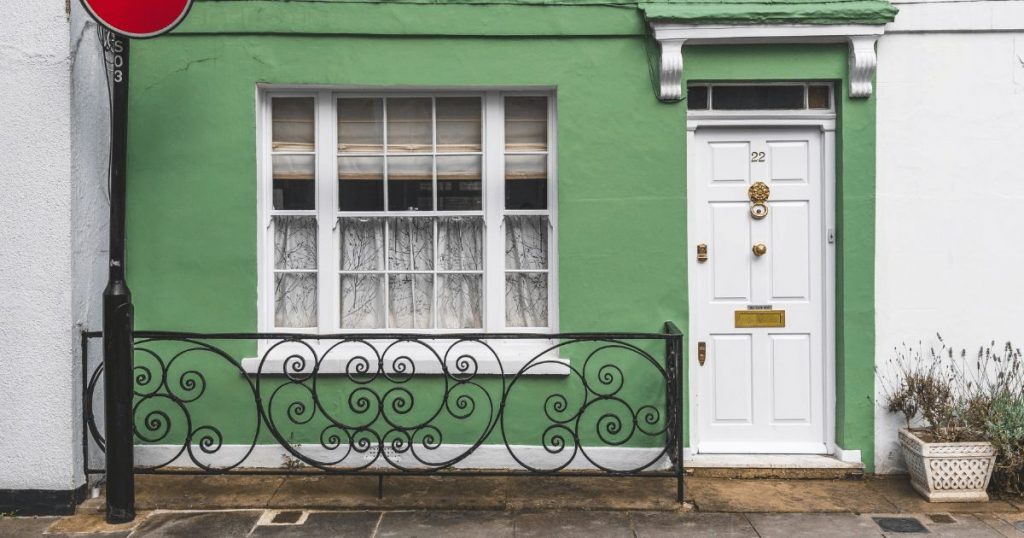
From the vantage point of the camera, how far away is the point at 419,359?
21.3 ft

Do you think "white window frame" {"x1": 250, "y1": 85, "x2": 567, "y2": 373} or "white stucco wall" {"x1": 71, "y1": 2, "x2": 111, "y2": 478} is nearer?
"white stucco wall" {"x1": 71, "y1": 2, "x2": 111, "y2": 478}

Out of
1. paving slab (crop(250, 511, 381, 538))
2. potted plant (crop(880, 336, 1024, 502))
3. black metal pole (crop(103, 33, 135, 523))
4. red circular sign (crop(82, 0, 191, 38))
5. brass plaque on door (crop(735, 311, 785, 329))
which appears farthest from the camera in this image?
brass plaque on door (crop(735, 311, 785, 329))

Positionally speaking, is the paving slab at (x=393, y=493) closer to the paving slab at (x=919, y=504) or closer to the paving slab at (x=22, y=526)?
the paving slab at (x=22, y=526)

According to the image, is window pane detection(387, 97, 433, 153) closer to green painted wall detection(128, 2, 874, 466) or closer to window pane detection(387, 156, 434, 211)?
window pane detection(387, 156, 434, 211)

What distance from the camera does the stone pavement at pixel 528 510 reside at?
542 cm

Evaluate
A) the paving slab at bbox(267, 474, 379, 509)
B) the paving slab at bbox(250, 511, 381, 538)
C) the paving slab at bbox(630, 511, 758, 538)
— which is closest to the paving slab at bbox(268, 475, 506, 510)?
the paving slab at bbox(267, 474, 379, 509)

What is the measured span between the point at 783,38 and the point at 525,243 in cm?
235

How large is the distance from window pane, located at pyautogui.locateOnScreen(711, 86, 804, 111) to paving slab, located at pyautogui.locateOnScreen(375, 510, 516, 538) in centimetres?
333

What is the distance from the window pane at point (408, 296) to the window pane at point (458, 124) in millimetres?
1002

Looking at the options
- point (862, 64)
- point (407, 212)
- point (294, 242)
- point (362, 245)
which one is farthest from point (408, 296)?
point (862, 64)

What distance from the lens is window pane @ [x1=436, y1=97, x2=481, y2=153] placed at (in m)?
6.65

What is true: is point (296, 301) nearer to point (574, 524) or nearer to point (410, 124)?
point (410, 124)

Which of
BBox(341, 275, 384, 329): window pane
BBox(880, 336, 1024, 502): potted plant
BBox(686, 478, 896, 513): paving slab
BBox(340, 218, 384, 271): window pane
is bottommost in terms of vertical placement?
BBox(686, 478, 896, 513): paving slab

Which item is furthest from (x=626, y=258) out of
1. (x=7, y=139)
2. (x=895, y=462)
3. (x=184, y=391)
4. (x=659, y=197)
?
(x=7, y=139)
